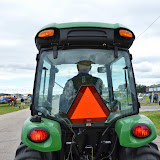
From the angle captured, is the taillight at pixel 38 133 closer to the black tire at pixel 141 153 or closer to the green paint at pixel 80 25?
the black tire at pixel 141 153

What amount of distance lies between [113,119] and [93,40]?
105 cm

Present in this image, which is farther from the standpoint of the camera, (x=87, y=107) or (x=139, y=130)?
(x=87, y=107)

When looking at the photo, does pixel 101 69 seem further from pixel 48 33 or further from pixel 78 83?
pixel 48 33

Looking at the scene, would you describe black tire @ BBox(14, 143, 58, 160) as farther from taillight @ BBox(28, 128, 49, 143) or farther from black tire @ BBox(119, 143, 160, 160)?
black tire @ BBox(119, 143, 160, 160)

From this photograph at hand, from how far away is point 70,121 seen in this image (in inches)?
107

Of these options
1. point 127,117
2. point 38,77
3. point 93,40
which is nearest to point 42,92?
point 38,77

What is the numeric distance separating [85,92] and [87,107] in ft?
0.60

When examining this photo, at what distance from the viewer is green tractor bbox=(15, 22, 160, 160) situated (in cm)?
263

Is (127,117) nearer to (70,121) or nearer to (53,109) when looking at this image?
(70,121)

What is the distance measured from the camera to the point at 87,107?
2615 millimetres

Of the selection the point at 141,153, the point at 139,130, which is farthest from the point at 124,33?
the point at 141,153

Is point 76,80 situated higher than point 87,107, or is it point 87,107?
point 76,80

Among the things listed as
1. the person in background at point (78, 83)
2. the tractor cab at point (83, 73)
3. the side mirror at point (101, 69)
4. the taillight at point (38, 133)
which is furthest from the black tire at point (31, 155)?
the side mirror at point (101, 69)

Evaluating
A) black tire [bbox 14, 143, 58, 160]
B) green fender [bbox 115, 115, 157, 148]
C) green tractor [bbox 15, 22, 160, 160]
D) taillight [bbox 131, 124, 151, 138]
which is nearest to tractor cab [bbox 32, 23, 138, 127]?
green tractor [bbox 15, 22, 160, 160]
